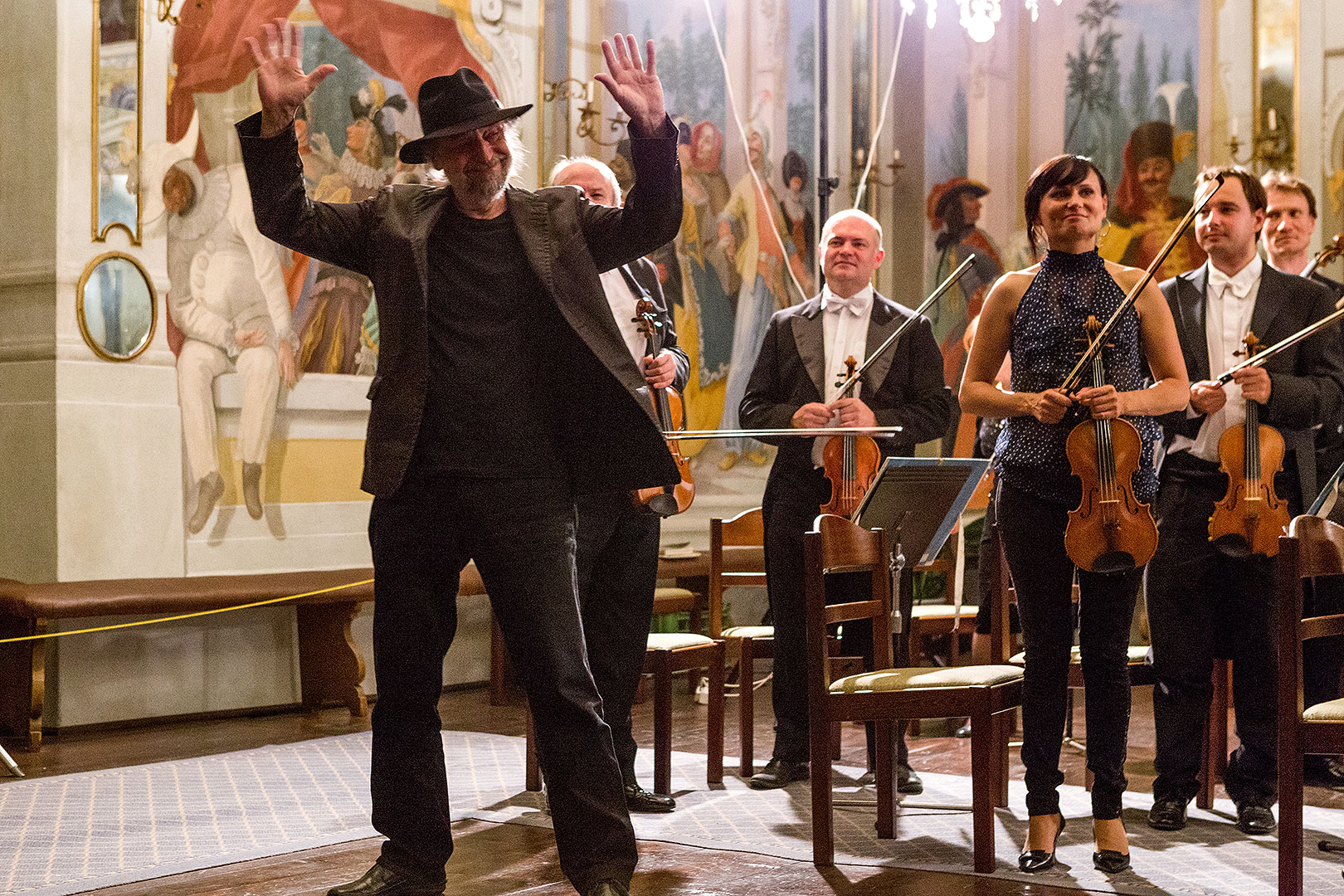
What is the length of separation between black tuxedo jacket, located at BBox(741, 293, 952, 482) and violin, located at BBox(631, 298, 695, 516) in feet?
1.50

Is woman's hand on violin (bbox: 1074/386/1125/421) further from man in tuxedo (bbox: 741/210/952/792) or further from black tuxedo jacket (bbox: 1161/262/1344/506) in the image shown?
man in tuxedo (bbox: 741/210/952/792)

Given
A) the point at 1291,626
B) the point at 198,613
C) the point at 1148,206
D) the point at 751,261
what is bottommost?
the point at 198,613

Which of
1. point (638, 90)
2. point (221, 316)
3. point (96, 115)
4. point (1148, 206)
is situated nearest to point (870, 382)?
point (638, 90)

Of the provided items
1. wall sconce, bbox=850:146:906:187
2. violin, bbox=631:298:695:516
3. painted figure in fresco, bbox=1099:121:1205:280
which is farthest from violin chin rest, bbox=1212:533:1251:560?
wall sconce, bbox=850:146:906:187

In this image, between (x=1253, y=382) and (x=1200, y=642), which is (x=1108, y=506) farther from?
(x=1200, y=642)

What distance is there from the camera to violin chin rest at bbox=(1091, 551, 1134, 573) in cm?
323

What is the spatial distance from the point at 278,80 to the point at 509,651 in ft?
3.80

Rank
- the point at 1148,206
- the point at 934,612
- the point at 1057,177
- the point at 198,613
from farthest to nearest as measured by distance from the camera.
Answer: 1. the point at 1148,206
2. the point at 198,613
3. the point at 934,612
4. the point at 1057,177

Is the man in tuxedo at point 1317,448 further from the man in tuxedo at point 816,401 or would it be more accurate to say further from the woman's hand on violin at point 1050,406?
the woman's hand on violin at point 1050,406

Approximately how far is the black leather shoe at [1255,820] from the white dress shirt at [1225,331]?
913 mm

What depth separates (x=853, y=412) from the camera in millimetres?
4461

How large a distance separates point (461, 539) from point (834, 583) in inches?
→ 76.9

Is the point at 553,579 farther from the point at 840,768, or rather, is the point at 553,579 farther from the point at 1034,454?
the point at 840,768

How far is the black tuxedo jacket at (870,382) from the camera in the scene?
4.65 m
